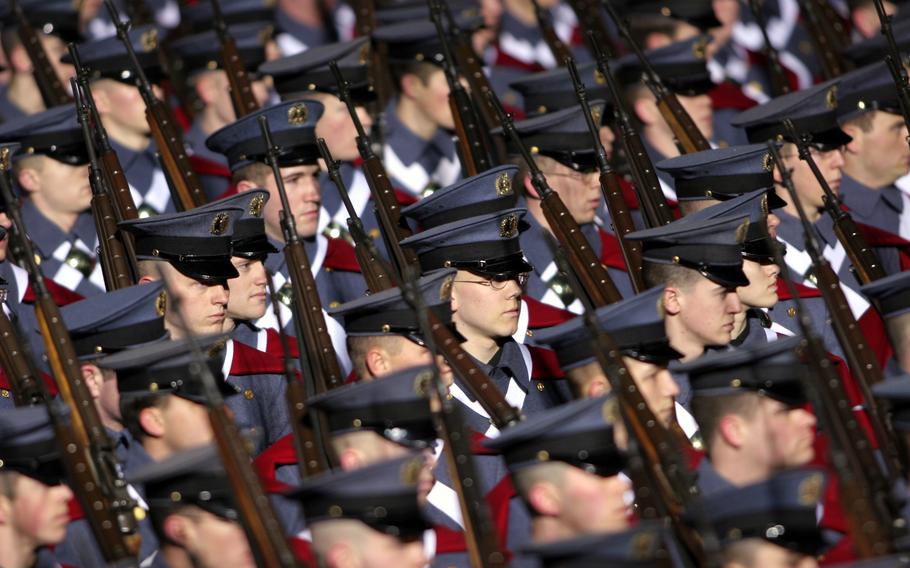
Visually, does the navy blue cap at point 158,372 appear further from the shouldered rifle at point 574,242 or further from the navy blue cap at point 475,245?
the shouldered rifle at point 574,242

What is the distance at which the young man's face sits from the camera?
18.6 feet

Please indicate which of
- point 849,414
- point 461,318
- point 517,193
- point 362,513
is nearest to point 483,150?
→ point 517,193

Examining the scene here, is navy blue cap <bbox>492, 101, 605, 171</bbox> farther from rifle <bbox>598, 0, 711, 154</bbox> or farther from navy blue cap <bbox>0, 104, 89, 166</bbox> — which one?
navy blue cap <bbox>0, 104, 89, 166</bbox>

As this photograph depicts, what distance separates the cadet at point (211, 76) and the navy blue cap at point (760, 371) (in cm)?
324

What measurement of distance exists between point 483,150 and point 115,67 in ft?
5.41

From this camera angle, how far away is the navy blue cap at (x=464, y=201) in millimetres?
5848

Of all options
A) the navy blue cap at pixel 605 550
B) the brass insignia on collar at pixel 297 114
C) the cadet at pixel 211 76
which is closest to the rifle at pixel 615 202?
the brass insignia on collar at pixel 297 114

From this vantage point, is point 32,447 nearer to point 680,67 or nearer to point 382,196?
point 382,196

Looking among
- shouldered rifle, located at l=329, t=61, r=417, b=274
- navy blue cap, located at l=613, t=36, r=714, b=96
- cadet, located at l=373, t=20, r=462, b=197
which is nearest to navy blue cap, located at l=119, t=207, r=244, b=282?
shouldered rifle, located at l=329, t=61, r=417, b=274

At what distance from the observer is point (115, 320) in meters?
4.96

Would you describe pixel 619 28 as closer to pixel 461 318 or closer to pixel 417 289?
pixel 461 318

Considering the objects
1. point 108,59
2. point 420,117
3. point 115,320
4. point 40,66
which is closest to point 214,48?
point 108,59

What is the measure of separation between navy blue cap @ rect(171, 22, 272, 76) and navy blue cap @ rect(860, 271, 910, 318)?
129 inches

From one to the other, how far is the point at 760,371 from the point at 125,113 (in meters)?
3.43
